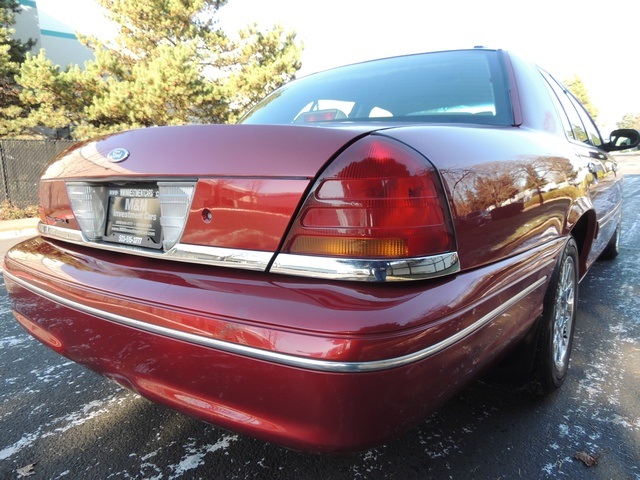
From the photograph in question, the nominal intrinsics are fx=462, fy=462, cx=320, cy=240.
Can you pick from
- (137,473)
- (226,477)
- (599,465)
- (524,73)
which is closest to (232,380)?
(226,477)

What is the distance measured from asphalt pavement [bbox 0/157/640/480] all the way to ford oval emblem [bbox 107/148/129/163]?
1126mm

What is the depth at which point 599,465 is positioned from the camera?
167 centimetres

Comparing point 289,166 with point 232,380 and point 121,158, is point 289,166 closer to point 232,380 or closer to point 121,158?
point 232,380

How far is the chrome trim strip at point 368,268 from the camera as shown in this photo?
3.77 ft

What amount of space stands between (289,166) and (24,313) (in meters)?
1.33

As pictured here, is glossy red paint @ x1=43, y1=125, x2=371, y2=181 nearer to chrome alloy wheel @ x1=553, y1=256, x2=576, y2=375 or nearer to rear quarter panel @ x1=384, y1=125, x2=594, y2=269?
rear quarter panel @ x1=384, y1=125, x2=594, y2=269

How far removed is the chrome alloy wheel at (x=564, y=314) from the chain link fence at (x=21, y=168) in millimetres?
11958

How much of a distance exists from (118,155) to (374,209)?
96 cm

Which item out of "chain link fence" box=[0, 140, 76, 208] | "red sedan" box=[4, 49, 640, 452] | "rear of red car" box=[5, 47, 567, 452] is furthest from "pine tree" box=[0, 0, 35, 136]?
"rear of red car" box=[5, 47, 567, 452]

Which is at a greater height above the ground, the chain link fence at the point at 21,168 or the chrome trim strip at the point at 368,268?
the chrome trim strip at the point at 368,268

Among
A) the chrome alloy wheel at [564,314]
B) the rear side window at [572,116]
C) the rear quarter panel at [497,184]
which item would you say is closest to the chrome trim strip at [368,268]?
the rear quarter panel at [497,184]

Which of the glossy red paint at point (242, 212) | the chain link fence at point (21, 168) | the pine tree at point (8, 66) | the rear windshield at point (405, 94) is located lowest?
the chain link fence at point (21, 168)

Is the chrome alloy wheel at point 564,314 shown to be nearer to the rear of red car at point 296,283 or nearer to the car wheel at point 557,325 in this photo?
the car wheel at point 557,325

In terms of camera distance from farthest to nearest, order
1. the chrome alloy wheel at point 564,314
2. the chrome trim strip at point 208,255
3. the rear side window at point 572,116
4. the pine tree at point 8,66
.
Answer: the pine tree at point 8,66, the rear side window at point 572,116, the chrome alloy wheel at point 564,314, the chrome trim strip at point 208,255
